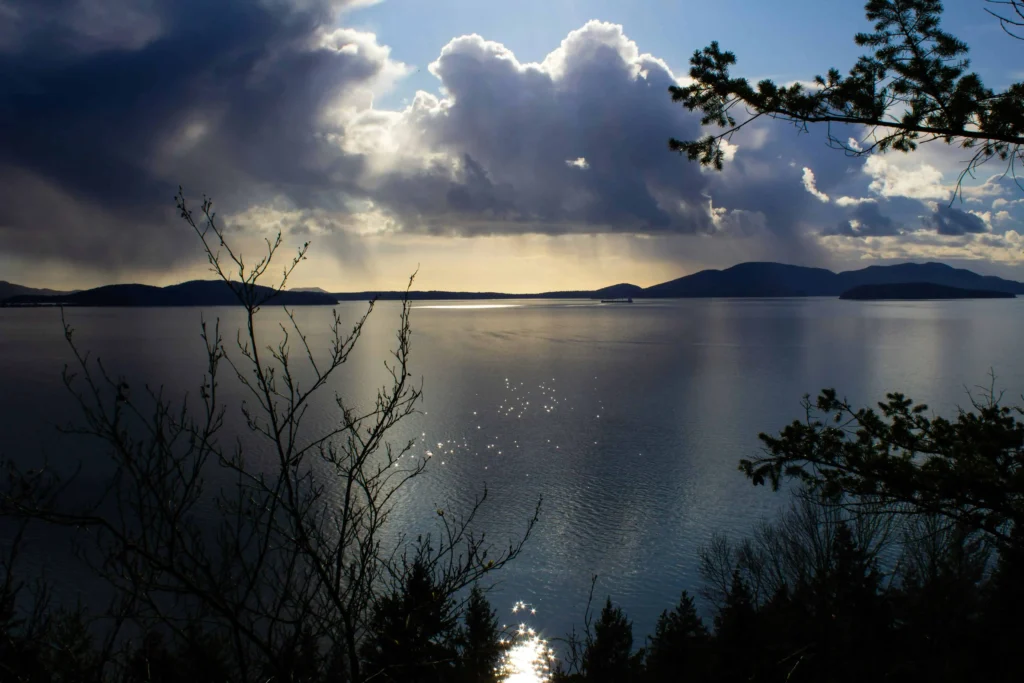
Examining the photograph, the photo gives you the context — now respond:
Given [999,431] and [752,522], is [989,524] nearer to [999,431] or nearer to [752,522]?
[999,431]

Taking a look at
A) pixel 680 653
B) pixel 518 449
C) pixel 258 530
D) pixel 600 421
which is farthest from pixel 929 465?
pixel 600 421

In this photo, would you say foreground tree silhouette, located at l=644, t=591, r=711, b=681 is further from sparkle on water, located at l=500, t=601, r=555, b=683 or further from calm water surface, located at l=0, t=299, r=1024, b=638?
calm water surface, located at l=0, t=299, r=1024, b=638

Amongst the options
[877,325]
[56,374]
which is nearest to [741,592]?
[56,374]

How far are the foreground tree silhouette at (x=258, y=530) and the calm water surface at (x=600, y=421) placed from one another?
186 cm

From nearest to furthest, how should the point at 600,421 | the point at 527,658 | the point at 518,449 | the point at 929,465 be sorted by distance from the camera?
the point at 929,465, the point at 527,658, the point at 518,449, the point at 600,421

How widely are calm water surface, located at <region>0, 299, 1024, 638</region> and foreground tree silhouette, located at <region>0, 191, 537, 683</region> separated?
6.11 feet

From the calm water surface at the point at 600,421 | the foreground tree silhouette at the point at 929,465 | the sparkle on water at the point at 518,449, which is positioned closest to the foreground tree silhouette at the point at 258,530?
the sparkle on water at the point at 518,449

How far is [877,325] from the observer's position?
3565 inches

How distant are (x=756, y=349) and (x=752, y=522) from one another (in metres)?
45.7

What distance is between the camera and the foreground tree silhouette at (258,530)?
3.20 meters

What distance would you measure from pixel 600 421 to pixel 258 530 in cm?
2792

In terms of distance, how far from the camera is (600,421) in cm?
3359

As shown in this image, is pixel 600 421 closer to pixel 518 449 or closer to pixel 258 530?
pixel 518 449

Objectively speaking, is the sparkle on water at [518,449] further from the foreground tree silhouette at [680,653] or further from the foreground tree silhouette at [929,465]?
the foreground tree silhouette at [929,465]
